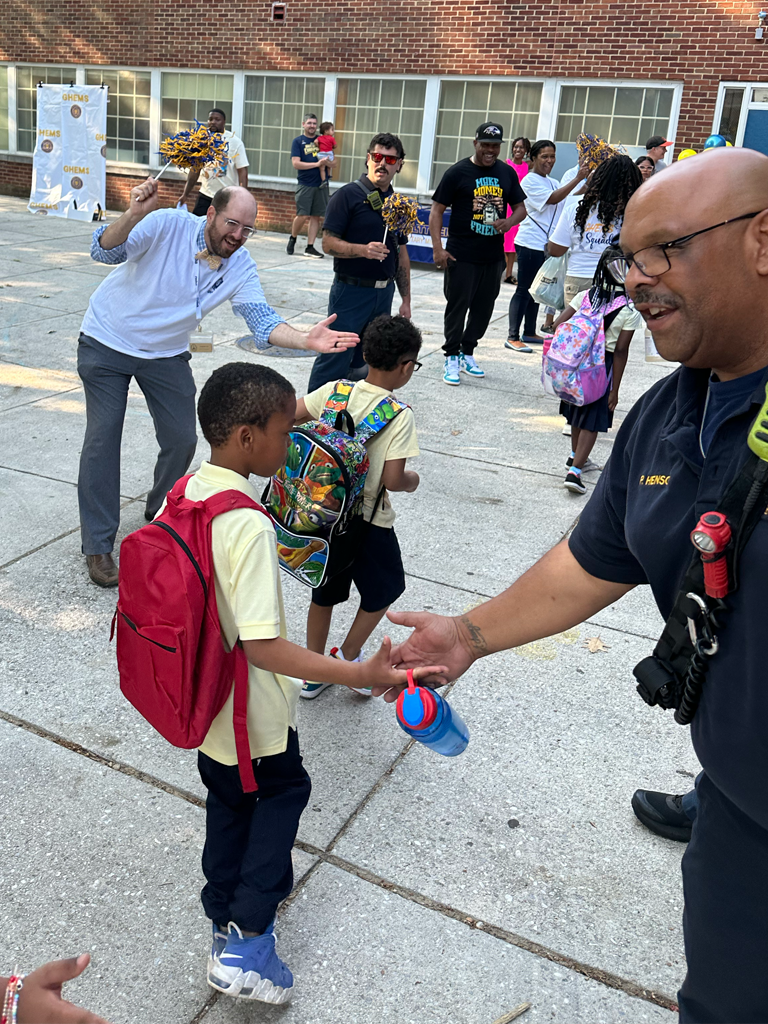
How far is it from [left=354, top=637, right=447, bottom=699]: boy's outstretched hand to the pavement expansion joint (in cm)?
75

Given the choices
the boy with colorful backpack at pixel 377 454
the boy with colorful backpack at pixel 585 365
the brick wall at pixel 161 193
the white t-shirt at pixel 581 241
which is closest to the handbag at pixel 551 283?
the white t-shirt at pixel 581 241

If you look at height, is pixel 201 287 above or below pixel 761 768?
above

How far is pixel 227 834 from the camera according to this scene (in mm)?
2316

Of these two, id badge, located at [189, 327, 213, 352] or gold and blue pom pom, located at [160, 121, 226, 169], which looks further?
id badge, located at [189, 327, 213, 352]

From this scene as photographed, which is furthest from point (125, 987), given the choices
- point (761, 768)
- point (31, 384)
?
point (31, 384)

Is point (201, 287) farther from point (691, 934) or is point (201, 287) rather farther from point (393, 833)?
point (691, 934)

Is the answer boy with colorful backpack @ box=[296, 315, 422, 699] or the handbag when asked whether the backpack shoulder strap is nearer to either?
boy with colorful backpack @ box=[296, 315, 422, 699]

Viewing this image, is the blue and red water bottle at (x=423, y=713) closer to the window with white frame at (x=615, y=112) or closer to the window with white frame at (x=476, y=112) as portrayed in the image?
the window with white frame at (x=615, y=112)

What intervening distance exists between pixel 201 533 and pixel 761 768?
1233 millimetres

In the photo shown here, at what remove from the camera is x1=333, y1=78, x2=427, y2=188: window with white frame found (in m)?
15.4

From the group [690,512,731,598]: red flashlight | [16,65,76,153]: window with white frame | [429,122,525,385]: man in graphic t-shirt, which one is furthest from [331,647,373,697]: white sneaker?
[16,65,76,153]: window with white frame

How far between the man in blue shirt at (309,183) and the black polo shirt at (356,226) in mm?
7932

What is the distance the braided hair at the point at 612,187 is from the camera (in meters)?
6.00

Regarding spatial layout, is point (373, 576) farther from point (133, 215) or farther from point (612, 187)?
point (612, 187)
